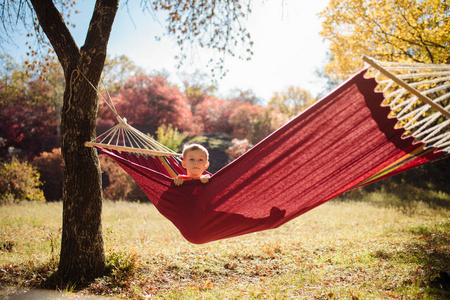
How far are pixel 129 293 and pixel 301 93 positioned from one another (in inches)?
536

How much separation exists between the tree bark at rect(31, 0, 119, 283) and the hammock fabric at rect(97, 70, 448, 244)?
15.7 inches

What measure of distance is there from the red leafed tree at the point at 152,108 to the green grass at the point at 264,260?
6552 millimetres

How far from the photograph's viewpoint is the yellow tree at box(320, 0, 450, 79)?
12.2ft

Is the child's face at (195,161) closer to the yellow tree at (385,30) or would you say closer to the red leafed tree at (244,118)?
the yellow tree at (385,30)

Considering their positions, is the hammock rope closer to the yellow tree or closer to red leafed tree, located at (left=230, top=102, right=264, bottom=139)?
the yellow tree

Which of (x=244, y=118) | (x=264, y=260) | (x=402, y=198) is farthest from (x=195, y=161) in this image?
(x=244, y=118)

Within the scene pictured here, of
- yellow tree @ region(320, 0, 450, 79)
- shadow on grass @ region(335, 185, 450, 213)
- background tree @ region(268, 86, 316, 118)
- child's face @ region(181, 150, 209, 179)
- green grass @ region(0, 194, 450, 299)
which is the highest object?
background tree @ region(268, 86, 316, 118)

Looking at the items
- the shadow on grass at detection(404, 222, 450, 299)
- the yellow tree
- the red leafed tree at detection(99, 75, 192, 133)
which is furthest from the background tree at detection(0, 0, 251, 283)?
the red leafed tree at detection(99, 75, 192, 133)

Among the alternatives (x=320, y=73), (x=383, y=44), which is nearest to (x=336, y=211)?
(x=383, y=44)

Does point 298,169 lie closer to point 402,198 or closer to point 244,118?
point 402,198

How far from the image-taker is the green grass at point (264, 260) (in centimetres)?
213

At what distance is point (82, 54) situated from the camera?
236 centimetres

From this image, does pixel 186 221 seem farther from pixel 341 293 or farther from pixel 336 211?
pixel 336 211

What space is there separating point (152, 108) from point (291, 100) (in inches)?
279
